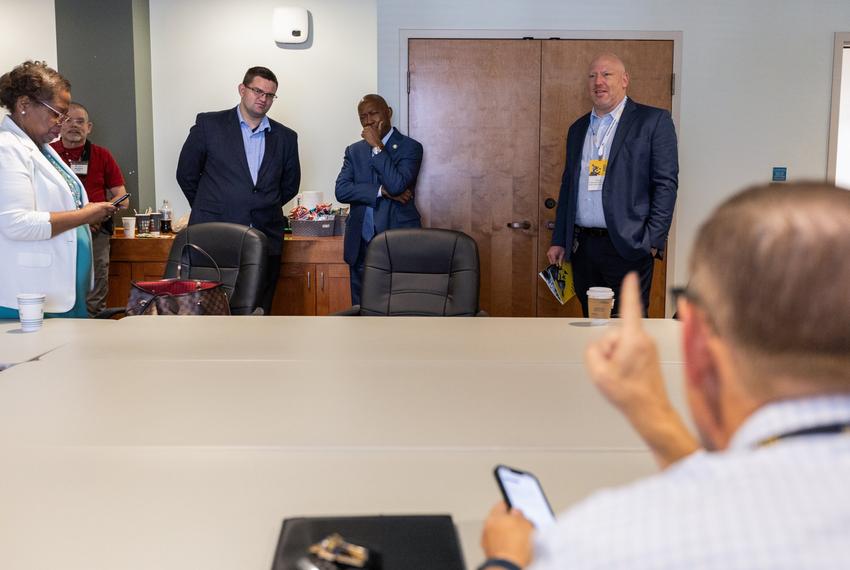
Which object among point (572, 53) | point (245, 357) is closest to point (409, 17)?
point (572, 53)

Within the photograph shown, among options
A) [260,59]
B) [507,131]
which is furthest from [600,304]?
[260,59]

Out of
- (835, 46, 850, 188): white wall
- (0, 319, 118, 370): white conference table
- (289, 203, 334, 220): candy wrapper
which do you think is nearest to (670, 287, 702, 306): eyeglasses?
(0, 319, 118, 370): white conference table

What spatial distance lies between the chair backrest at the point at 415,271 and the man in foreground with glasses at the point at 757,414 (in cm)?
278

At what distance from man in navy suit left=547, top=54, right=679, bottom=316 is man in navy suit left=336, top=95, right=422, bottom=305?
40.5 inches

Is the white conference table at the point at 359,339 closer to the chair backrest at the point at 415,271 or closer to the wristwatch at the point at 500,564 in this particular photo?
the chair backrest at the point at 415,271

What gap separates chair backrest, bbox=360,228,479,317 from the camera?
11.6ft

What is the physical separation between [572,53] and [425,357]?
351cm

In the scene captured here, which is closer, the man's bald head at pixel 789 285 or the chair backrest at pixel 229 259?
the man's bald head at pixel 789 285

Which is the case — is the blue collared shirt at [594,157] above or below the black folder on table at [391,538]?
above

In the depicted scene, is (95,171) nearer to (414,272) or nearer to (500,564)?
(414,272)

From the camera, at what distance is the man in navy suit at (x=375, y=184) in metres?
4.80

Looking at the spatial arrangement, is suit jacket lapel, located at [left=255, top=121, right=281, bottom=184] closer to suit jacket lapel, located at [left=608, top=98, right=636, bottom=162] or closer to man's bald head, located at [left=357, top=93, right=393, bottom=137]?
man's bald head, located at [left=357, top=93, right=393, bottom=137]

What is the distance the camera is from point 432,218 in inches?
215

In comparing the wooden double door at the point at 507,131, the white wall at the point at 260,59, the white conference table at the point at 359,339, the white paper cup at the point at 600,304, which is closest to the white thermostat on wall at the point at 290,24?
the white wall at the point at 260,59
